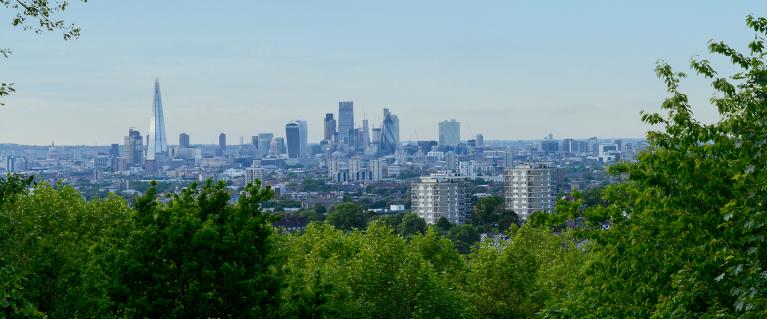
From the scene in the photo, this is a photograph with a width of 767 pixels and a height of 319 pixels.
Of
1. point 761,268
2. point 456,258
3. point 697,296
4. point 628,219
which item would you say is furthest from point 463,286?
point 761,268

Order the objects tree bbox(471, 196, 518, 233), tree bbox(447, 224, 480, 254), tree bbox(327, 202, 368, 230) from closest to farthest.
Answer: tree bbox(447, 224, 480, 254) → tree bbox(327, 202, 368, 230) → tree bbox(471, 196, 518, 233)

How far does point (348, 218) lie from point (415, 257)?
69.1 metres

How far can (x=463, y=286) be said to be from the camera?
99.5 ft

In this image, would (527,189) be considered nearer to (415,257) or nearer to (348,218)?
(348,218)

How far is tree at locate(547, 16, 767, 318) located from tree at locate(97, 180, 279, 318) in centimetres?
528

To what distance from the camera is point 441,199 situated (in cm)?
15025

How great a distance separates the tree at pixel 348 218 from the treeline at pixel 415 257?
223 ft

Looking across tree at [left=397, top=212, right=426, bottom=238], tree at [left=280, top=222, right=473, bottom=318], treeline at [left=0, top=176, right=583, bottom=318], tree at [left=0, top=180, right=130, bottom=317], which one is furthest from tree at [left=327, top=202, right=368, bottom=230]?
treeline at [left=0, top=176, right=583, bottom=318]

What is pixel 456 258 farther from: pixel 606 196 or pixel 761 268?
pixel 761 268

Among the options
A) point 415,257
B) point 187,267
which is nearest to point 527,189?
point 415,257

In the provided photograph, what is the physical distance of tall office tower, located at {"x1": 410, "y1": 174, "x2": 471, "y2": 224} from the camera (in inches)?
5876

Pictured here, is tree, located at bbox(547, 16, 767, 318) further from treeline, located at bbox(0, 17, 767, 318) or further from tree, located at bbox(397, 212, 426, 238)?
tree, located at bbox(397, 212, 426, 238)

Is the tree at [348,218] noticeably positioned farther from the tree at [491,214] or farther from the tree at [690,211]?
the tree at [690,211]

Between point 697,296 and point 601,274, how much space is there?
3.78 m
